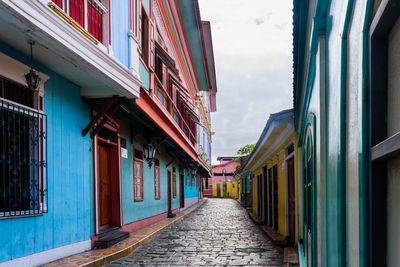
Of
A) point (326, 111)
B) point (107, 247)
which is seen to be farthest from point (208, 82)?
point (326, 111)

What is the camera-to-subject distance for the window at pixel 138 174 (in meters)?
10.7

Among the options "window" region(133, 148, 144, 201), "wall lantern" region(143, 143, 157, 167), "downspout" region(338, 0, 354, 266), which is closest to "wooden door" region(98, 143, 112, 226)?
"window" region(133, 148, 144, 201)

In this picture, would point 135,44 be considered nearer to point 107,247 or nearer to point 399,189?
point 107,247

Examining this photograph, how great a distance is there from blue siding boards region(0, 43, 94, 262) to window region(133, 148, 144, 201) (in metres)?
3.28

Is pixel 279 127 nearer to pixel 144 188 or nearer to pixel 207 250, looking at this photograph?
pixel 207 250

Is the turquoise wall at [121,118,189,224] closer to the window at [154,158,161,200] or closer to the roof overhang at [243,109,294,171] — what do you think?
the window at [154,158,161,200]

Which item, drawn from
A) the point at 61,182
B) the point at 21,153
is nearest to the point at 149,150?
the point at 61,182

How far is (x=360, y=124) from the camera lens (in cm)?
127

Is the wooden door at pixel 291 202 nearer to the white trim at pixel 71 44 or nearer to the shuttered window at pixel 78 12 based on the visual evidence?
the white trim at pixel 71 44

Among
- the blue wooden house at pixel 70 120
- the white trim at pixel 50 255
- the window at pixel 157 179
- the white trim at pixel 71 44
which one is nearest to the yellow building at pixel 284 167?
the white trim at pixel 71 44

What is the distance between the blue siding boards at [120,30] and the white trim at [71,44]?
1.28 feet

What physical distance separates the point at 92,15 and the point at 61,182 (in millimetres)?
3011

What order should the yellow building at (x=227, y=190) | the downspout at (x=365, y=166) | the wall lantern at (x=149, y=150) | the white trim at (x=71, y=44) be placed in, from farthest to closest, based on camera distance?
1. the yellow building at (x=227, y=190)
2. the wall lantern at (x=149, y=150)
3. the white trim at (x=71, y=44)
4. the downspout at (x=365, y=166)

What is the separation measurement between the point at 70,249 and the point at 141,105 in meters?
3.43
